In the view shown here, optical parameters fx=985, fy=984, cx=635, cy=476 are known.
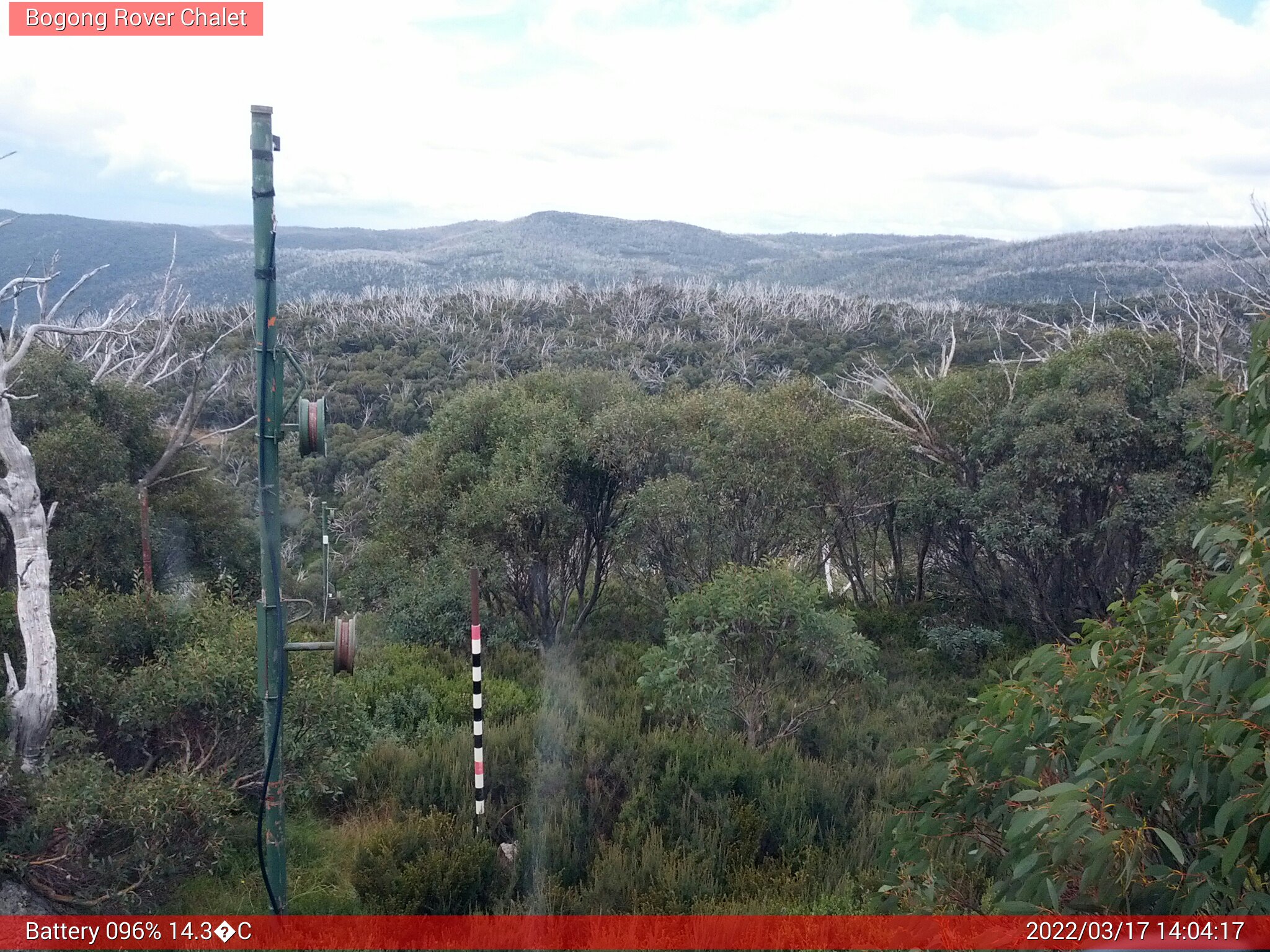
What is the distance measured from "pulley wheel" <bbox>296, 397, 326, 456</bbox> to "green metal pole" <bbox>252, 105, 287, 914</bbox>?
8.8 inches

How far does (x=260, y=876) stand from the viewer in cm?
637

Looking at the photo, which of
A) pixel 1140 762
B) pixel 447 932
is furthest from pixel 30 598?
pixel 1140 762

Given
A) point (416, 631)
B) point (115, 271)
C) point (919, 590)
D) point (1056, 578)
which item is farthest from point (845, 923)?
point (115, 271)

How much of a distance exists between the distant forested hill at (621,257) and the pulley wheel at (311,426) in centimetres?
1830

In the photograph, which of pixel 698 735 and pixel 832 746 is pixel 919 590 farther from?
pixel 698 735

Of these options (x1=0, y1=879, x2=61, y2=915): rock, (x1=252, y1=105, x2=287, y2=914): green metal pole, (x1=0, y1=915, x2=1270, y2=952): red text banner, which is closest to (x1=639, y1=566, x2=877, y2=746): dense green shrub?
(x1=0, y1=915, x2=1270, y2=952): red text banner

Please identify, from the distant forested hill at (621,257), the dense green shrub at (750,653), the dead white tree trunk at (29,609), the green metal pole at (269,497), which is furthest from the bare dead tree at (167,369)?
the dense green shrub at (750,653)

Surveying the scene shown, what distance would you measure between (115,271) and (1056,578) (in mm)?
37749

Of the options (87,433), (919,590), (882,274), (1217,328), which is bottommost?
(919,590)

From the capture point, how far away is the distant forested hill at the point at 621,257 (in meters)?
45.0

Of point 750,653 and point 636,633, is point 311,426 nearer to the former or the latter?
point 750,653

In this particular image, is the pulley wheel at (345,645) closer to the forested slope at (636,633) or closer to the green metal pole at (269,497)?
the green metal pole at (269,497)

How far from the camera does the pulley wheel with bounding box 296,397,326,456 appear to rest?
4.88m

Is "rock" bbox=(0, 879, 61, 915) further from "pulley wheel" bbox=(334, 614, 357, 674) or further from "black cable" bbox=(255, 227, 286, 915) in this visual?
"pulley wheel" bbox=(334, 614, 357, 674)
